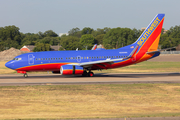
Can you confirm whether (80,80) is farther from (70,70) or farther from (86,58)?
(86,58)

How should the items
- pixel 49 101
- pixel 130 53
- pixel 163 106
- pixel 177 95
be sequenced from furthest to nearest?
pixel 130 53 < pixel 177 95 < pixel 49 101 < pixel 163 106

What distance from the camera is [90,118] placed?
1429 cm

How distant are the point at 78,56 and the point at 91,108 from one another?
2102cm

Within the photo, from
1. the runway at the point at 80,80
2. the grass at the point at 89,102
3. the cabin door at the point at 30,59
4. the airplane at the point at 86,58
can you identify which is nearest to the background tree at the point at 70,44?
the airplane at the point at 86,58

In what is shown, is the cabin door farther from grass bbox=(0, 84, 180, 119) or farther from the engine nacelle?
grass bbox=(0, 84, 180, 119)

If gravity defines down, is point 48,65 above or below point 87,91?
above

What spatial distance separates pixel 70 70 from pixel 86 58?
12.9 feet

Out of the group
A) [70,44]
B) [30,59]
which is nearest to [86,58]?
[30,59]

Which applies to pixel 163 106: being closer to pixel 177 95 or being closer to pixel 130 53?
pixel 177 95

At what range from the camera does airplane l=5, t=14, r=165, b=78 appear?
3678 cm

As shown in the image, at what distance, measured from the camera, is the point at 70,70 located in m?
35.7

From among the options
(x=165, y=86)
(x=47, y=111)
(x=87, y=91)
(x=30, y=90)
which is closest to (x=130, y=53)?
(x=165, y=86)

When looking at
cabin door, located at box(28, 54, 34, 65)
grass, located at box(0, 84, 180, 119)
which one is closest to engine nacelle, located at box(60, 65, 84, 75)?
cabin door, located at box(28, 54, 34, 65)

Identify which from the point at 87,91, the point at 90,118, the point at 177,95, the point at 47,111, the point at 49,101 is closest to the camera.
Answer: the point at 90,118
